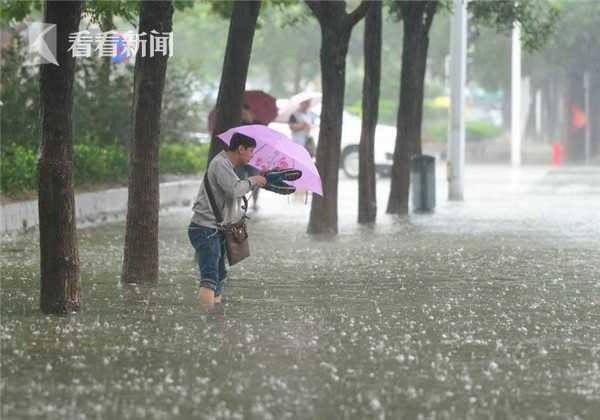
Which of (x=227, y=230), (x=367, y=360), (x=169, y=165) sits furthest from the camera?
(x=169, y=165)

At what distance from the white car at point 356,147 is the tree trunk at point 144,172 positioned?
26121 mm

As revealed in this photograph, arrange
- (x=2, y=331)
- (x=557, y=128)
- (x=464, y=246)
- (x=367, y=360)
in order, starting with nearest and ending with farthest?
(x=367, y=360) < (x=2, y=331) < (x=464, y=246) < (x=557, y=128)

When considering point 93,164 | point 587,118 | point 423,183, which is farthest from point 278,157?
point 587,118

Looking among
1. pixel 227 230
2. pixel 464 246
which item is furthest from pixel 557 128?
pixel 227 230

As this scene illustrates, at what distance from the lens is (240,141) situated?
1289cm

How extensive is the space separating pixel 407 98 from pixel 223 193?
14.3 m

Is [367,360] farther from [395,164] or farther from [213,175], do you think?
[395,164]

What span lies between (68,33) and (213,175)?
1.66 meters

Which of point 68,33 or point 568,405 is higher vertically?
point 68,33

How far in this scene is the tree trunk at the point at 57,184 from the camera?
12.3m

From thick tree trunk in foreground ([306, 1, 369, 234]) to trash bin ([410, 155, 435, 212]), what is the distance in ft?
20.4

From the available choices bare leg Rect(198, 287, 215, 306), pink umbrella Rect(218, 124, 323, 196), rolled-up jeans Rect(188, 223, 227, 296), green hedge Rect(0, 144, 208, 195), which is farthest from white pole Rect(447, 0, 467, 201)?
bare leg Rect(198, 287, 215, 306)

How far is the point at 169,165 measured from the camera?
31266mm

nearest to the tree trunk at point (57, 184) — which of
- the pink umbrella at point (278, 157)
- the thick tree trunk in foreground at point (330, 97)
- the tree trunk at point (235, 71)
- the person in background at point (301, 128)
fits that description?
the pink umbrella at point (278, 157)
